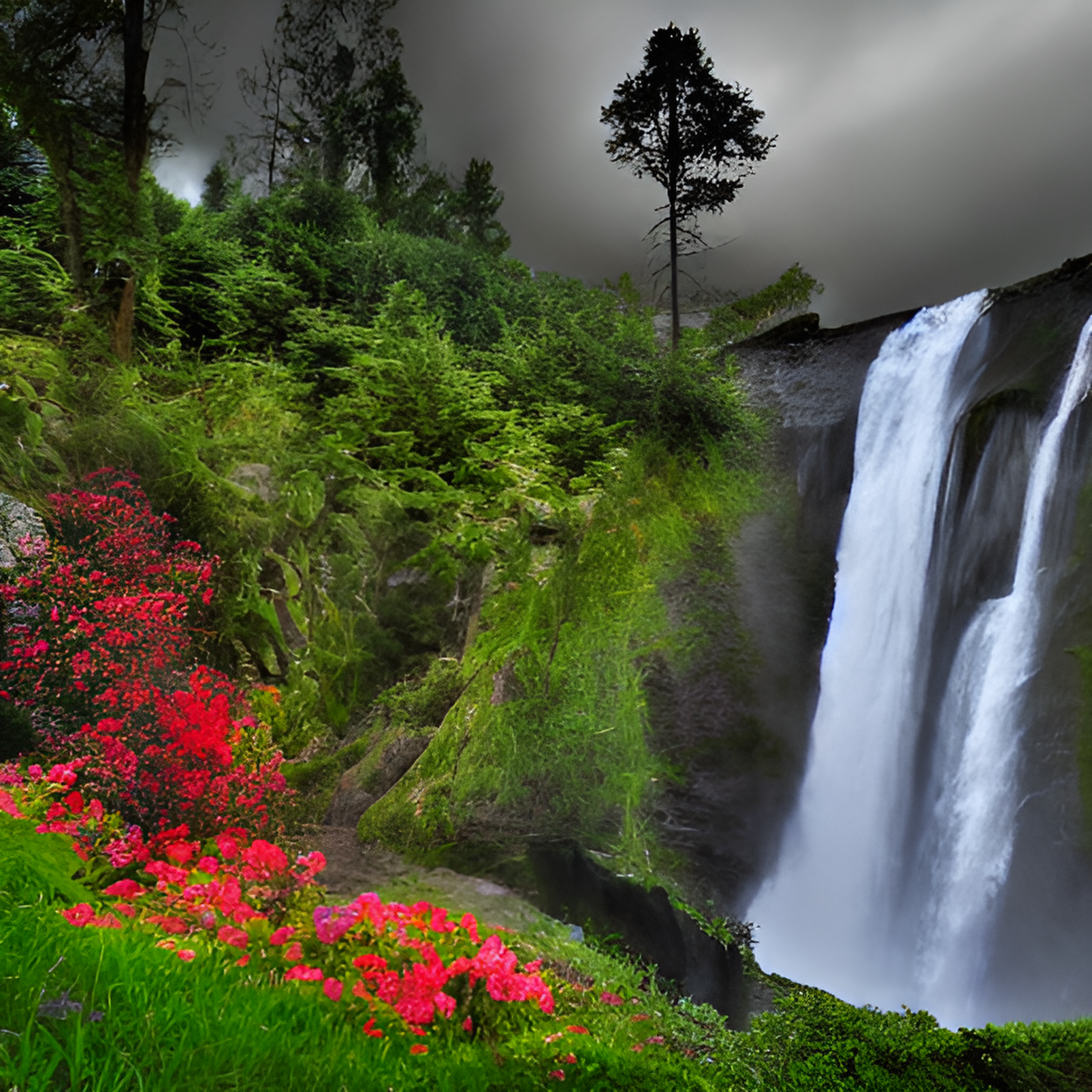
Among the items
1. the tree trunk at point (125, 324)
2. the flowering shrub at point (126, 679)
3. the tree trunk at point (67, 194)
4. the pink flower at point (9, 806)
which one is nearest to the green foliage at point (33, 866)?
the pink flower at point (9, 806)

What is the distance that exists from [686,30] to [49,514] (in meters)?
5.28

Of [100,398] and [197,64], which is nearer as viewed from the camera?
[100,398]

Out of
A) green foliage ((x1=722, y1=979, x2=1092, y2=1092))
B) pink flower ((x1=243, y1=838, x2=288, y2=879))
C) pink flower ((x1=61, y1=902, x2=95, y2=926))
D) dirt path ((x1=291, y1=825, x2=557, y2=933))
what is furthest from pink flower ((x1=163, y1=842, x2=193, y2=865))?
green foliage ((x1=722, y1=979, x2=1092, y2=1092))

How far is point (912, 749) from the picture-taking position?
14.1ft

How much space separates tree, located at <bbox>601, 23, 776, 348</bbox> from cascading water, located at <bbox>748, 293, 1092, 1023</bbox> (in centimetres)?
216

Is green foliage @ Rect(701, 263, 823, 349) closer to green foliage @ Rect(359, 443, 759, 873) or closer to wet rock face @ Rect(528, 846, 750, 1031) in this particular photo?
green foliage @ Rect(359, 443, 759, 873)

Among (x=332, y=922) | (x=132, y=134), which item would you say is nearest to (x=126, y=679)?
(x=332, y=922)

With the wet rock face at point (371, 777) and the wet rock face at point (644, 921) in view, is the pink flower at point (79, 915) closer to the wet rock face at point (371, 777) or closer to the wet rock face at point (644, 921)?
the wet rock face at point (371, 777)

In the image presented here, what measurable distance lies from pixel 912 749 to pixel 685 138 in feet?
15.7

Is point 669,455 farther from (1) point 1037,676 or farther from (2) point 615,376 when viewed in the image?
(1) point 1037,676

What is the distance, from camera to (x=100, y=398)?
320 centimetres

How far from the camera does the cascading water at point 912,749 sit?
12.1 feet

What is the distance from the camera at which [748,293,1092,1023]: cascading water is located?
3695mm

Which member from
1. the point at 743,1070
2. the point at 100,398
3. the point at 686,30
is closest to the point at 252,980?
the point at 743,1070
